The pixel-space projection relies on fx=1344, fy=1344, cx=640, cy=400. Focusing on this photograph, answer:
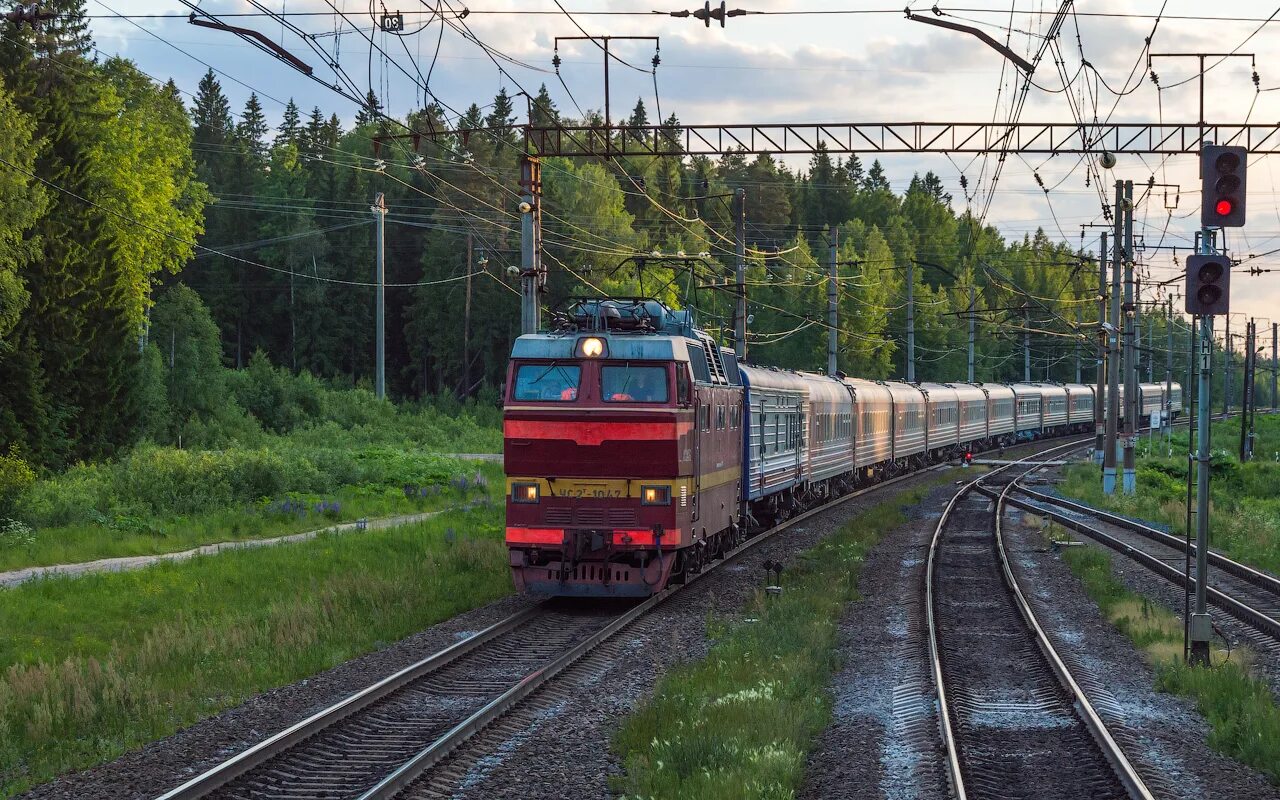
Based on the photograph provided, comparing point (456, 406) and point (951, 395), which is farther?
point (456, 406)

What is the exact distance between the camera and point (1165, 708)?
1269cm

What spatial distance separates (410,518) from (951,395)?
32.0 m

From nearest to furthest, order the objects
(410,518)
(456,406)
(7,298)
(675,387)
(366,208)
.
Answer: (675,387) → (410,518) → (7,298) → (456,406) → (366,208)

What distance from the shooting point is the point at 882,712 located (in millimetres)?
12250

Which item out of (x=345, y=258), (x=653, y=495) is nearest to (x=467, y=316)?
(x=345, y=258)

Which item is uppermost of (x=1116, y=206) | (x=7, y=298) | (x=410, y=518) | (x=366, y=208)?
(x=366, y=208)

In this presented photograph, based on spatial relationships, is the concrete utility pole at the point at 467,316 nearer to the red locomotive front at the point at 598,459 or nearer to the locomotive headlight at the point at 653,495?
the red locomotive front at the point at 598,459

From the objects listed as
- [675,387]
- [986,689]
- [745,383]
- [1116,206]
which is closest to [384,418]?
[1116,206]

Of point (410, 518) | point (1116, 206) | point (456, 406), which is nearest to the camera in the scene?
point (410, 518)

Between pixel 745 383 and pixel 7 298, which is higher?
pixel 7 298

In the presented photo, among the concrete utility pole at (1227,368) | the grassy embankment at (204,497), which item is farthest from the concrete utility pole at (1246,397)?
the grassy embankment at (204,497)

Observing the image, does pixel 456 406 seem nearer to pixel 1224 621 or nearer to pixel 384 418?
pixel 384 418

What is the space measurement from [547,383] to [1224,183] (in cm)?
866

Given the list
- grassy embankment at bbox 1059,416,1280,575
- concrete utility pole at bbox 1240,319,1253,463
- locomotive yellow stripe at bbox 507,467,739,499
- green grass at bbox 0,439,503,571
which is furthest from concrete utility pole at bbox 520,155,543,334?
concrete utility pole at bbox 1240,319,1253,463
